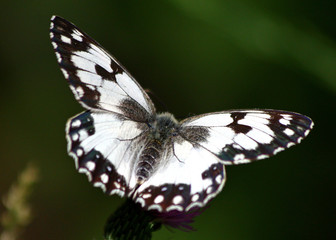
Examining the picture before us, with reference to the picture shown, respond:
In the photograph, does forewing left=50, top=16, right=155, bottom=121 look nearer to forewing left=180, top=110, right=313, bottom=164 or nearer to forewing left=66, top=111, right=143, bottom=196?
forewing left=66, top=111, right=143, bottom=196

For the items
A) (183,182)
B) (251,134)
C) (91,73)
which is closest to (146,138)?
(183,182)

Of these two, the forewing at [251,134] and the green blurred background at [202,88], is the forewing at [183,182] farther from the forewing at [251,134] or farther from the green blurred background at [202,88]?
the green blurred background at [202,88]

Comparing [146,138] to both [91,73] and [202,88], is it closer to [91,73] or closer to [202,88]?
[91,73]

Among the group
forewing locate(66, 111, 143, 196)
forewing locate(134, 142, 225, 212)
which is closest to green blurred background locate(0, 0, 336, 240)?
forewing locate(134, 142, 225, 212)

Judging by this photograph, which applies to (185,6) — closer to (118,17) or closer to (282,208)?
(118,17)

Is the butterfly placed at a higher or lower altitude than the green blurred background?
lower

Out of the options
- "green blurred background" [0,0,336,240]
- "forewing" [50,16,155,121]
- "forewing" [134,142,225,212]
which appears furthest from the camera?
"green blurred background" [0,0,336,240]
